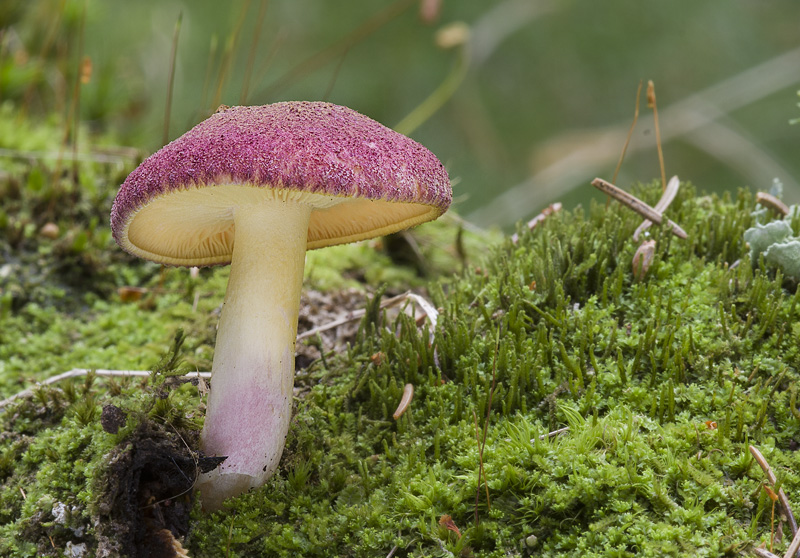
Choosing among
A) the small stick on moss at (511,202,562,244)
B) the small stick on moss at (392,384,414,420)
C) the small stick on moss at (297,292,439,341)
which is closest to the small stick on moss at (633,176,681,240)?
the small stick on moss at (511,202,562,244)

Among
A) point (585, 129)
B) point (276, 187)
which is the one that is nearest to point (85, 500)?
point (276, 187)

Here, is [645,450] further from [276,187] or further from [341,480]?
[276,187]

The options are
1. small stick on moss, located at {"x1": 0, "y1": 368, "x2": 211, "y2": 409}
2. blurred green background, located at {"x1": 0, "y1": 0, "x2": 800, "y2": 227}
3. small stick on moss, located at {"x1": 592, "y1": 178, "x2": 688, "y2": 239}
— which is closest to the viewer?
small stick on moss, located at {"x1": 0, "y1": 368, "x2": 211, "y2": 409}

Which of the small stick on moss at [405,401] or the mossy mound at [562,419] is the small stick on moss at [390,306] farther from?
the small stick on moss at [405,401]

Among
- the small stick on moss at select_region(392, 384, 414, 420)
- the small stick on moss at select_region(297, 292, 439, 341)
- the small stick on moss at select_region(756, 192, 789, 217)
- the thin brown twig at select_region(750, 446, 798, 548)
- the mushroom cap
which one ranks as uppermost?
the small stick on moss at select_region(756, 192, 789, 217)

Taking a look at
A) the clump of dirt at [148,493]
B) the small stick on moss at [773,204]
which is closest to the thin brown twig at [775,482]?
the small stick on moss at [773,204]

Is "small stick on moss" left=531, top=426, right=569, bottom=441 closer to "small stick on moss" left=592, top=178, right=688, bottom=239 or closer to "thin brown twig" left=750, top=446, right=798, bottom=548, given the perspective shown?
"thin brown twig" left=750, top=446, right=798, bottom=548
